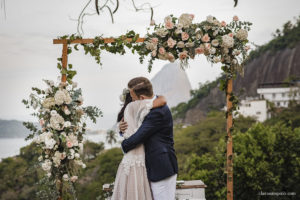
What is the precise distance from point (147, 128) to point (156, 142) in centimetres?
15

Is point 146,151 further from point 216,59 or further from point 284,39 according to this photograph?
point 284,39

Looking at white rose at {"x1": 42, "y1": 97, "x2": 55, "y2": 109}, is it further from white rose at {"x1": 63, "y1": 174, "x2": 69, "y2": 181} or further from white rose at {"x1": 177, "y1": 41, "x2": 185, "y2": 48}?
white rose at {"x1": 177, "y1": 41, "x2": 185, "y2": 48}

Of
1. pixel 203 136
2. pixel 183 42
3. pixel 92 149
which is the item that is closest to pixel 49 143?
pixel 183 42

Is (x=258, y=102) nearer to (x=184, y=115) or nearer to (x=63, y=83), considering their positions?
(x=184, y=115)

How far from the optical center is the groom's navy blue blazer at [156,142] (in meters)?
2.26

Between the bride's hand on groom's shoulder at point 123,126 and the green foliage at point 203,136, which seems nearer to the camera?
the bride's hand on groom's shoulder at point 123,126

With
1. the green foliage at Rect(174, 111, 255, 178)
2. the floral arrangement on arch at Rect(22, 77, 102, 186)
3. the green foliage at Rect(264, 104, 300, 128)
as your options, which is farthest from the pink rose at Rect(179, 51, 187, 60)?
the green foliage at Rect(264, 104, 300, 128)

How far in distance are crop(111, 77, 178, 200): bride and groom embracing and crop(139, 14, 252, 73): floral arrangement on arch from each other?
4.50ft

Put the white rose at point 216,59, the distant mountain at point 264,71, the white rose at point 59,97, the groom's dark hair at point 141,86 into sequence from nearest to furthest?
the groom's dark hair at point 141,86
the white rose at point 59,97
the white rose at point 216,59
the distant mountain at point 264,71

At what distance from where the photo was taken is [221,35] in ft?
12.3

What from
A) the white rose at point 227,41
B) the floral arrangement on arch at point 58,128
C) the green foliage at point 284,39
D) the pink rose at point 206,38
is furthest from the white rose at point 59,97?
the green foliage at point 284,39

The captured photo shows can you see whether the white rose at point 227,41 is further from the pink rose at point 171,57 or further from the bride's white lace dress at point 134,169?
the bride's white lace dress at point 134,169

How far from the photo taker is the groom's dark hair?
2.34 metres

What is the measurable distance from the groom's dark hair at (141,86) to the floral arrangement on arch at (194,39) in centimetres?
132
